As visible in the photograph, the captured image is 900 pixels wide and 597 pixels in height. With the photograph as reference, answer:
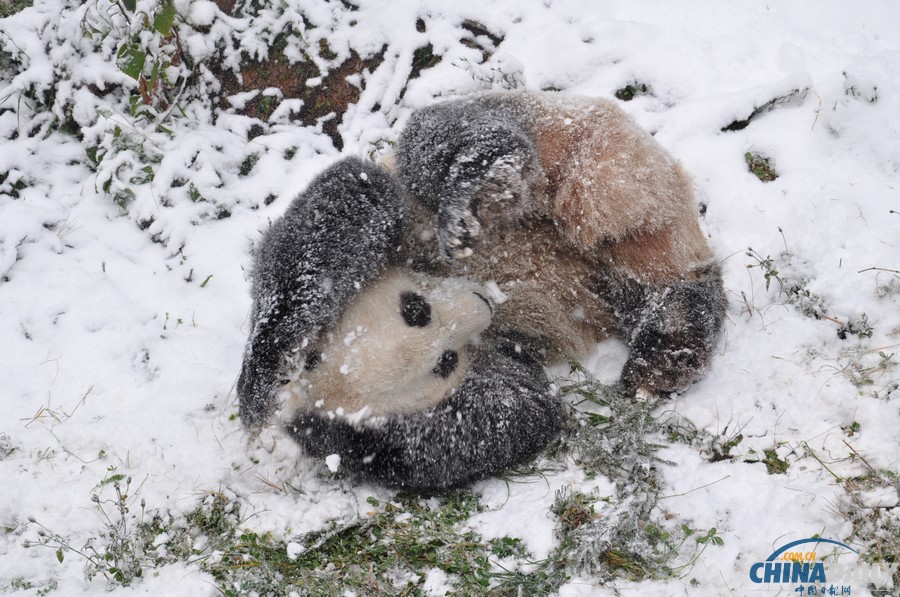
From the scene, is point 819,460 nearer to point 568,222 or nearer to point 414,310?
point 568,222

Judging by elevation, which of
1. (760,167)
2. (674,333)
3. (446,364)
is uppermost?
(760,167)

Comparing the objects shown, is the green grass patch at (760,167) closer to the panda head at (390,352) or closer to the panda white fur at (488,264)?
the panda white fur at (488,264)

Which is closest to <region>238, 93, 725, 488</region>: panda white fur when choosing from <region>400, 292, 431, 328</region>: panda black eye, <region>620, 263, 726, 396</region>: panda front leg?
<region>620, 263, 726, 396</region>: panda front leg

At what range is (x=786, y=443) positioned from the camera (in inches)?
122

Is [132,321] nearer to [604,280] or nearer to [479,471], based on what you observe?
[479,471]

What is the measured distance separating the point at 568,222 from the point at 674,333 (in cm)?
81

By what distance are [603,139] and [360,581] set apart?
243 cm

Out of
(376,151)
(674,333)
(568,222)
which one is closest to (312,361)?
(568,222)

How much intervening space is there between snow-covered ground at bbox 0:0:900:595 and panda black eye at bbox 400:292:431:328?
93 centimetres

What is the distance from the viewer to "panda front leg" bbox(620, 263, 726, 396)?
3.52 m

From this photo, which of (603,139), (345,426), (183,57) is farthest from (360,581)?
(183,57)

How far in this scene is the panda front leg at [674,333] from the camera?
3.52 meters

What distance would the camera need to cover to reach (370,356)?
330cm

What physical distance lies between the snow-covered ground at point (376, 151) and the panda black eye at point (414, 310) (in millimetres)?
932
